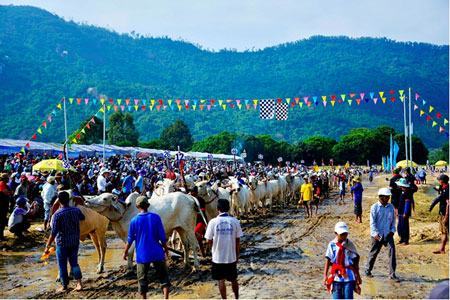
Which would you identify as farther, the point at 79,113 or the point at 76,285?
the point at 79,113

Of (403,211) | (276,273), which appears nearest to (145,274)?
(276,273)

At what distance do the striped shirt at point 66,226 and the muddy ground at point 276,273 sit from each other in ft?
3.34

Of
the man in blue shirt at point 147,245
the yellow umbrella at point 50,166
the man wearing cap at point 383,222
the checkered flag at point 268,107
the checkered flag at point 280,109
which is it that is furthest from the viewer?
the checkered flag at point 268,107

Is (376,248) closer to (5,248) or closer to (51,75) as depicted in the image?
(5,248)

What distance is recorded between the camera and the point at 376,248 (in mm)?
10523

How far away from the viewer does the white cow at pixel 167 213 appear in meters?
11.2

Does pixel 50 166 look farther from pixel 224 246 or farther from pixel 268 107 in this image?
pixel 224 246

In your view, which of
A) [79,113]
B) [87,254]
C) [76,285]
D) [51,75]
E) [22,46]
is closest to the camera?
[76,285]

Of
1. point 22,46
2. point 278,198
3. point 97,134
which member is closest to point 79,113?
point 97,134

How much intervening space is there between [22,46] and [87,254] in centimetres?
20524

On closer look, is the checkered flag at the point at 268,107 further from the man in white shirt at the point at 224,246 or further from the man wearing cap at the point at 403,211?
the man in white shirt at the point at 224,246

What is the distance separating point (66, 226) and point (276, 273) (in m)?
4.64

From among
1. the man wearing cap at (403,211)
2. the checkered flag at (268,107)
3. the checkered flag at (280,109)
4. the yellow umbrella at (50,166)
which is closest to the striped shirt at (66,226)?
the man wearing cap at (403,211)

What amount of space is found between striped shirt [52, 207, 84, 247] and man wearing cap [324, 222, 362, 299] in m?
4.83
